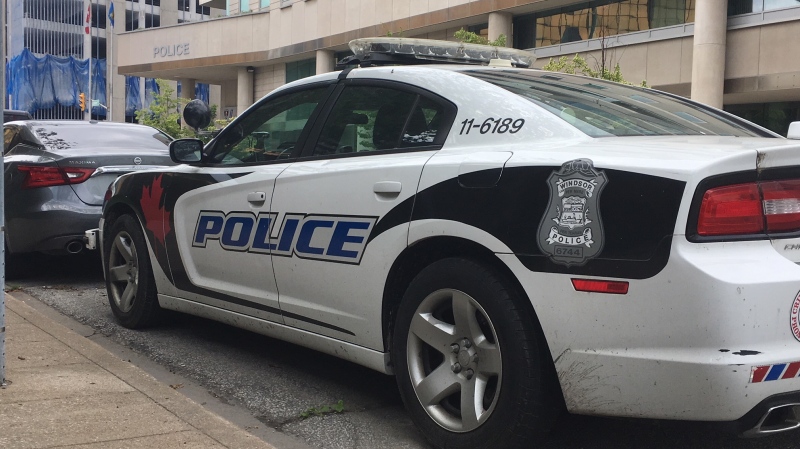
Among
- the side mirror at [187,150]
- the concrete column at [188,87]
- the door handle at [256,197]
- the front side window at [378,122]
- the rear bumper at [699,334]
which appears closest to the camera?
the rear bumper at [699,334]

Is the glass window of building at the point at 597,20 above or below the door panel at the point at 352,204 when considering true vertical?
above

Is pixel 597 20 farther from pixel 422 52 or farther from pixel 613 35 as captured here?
pixel 422 52

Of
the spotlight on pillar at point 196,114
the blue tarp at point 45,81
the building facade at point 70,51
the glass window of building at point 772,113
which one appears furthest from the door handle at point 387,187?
the blue tarp at point 45,81

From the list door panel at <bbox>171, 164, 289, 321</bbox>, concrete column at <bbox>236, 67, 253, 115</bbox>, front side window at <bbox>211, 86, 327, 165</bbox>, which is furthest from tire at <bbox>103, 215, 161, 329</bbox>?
concrete column at <bbox>236, 67, 253, 115</bbox>

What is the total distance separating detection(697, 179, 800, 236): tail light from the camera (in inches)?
114

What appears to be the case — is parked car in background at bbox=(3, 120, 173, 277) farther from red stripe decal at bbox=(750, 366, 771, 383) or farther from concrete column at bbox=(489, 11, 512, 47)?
concrete column at bbox=(489, 11, 512, 47)

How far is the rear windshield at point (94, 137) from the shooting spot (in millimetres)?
7852

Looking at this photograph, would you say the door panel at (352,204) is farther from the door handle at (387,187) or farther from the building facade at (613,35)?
the building facade at (613,35)

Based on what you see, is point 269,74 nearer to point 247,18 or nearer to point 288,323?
point 247,18

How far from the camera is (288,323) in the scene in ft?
14.9

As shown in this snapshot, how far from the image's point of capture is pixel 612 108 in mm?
3842

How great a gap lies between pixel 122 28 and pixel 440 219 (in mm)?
90855

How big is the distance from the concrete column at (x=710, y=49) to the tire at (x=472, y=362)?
1941 cm

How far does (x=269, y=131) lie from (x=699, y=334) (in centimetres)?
283
